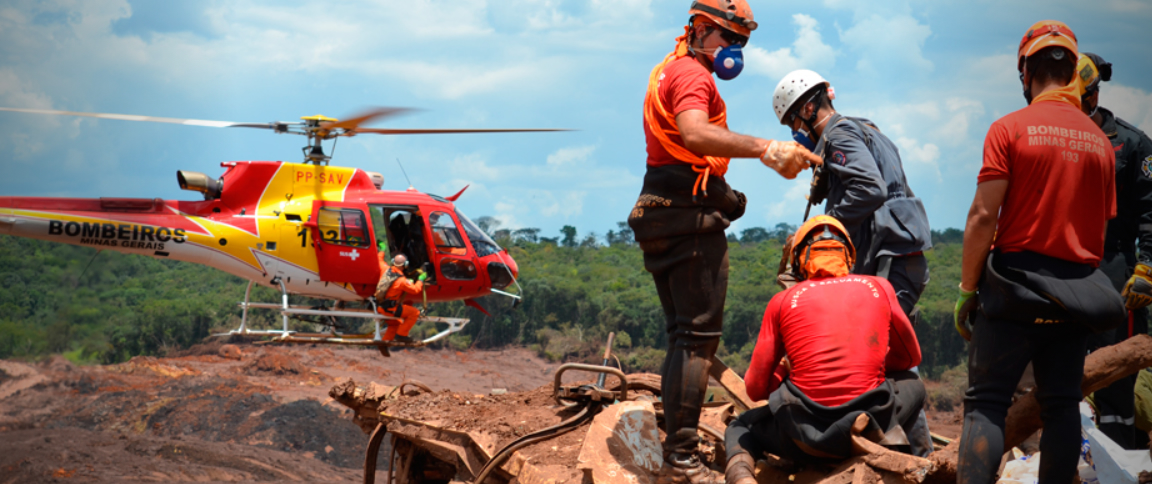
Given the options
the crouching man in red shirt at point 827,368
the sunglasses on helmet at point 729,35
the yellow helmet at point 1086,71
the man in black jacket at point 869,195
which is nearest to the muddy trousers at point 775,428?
the crouching man in red shirt at point 827,368

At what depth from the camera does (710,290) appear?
3.15m

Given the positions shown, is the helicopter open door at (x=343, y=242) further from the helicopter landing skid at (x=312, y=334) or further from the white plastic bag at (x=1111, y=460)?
the white plastic bag at (x=1111, y=460)

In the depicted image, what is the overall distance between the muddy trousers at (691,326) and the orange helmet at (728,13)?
0.87m

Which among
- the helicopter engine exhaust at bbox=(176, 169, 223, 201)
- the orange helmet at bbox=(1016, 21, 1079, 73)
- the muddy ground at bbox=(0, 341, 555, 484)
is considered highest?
the orange helmet at bbox=(1016, 21, 1079, 73)

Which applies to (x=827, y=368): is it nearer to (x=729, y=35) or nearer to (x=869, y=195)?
(x=869, y=195)

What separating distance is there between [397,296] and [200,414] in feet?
20.5

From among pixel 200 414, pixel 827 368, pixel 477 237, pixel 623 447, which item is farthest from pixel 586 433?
pixel 200 414

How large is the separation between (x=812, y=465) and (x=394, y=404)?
3044 mm

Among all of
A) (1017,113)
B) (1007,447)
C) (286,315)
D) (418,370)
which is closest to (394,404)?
(1007,447)

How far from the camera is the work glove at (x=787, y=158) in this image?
2871mm

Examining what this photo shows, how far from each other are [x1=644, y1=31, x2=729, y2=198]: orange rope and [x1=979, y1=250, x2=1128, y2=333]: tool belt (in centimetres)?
102

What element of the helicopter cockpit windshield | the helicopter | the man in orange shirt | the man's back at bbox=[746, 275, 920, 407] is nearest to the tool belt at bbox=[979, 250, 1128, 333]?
the man's back at bbox=[746, 275, 920, 407]

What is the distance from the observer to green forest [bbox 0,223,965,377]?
1778 centimetres

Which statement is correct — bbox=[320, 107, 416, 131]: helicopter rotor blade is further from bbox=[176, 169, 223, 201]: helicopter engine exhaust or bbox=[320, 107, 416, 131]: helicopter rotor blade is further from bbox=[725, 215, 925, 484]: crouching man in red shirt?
bbox=[725, 215, 925, 484]: crouching man in red shirt
